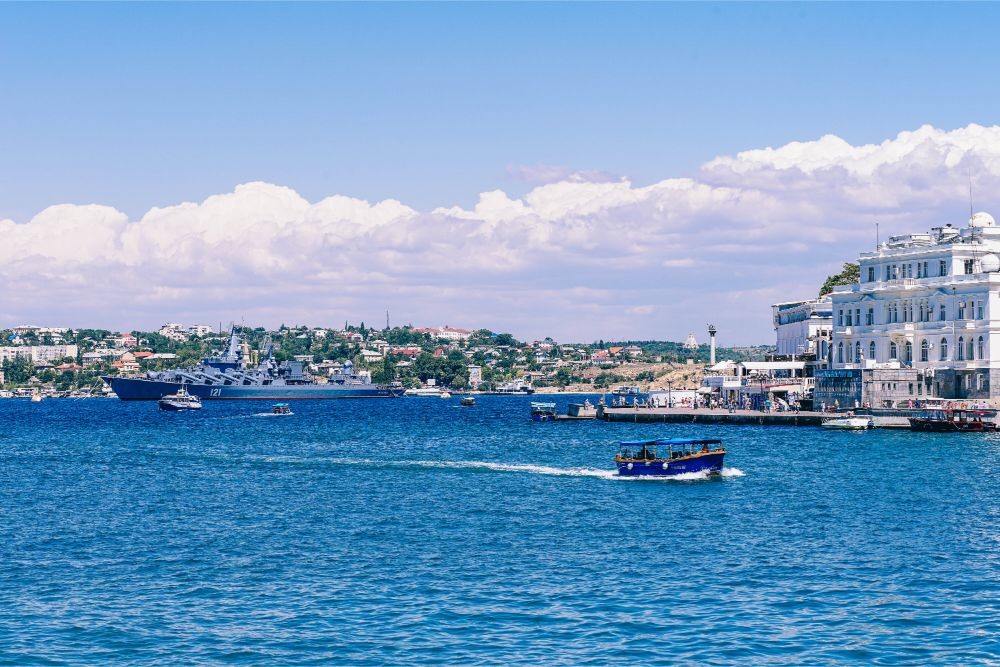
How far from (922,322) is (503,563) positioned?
305 ft

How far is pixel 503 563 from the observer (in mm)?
45875

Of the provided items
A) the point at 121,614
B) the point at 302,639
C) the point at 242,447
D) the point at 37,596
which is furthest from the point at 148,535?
the point at 242,447


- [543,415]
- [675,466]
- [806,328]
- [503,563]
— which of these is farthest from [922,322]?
[503,563]

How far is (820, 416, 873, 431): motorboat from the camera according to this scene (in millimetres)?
117062

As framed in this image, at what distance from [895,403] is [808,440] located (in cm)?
2575

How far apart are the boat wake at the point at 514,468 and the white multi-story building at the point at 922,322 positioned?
52690mm

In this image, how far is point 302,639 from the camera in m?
35.1

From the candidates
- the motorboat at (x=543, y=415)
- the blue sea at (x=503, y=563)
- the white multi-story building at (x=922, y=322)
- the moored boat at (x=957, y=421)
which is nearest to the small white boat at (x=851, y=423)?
the moored boat at (x=957, y=421)

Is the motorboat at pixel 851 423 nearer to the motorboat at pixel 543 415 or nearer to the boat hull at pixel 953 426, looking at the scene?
the boat hull at pixel 953 426

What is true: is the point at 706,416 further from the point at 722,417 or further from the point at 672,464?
the point at 672,464

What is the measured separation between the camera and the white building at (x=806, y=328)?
525ft

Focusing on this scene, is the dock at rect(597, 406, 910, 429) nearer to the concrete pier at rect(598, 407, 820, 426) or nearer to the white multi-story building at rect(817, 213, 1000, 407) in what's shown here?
the concrete pier at rect(598, 407, 820, 426)

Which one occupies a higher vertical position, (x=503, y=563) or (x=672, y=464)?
(x=672, y=464)

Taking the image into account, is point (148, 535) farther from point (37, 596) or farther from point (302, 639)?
point (302, 639)
